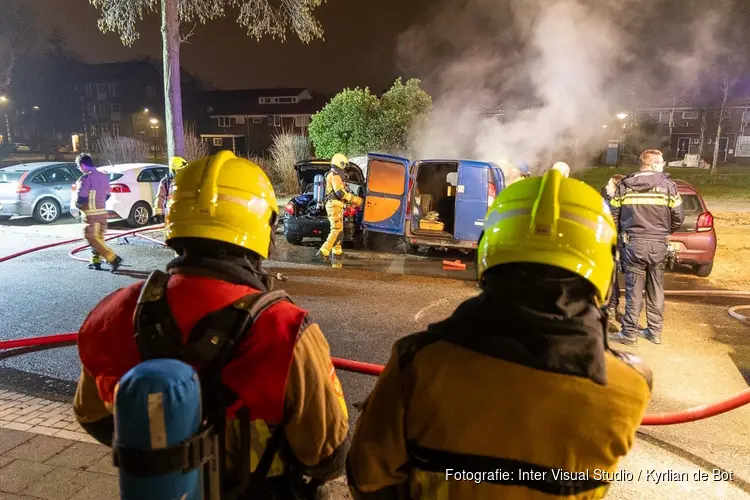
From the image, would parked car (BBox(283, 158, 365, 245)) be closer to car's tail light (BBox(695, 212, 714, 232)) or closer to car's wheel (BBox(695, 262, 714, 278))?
car's tail light (BBox(695, 212, 714, 232))

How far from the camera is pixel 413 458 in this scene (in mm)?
1422

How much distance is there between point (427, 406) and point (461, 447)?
0.43 ft

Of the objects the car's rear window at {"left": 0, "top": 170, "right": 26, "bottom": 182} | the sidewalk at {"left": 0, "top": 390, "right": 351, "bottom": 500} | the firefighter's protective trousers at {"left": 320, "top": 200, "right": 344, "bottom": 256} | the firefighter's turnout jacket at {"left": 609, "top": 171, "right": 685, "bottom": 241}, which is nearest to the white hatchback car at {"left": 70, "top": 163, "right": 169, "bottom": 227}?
the car's rear window at {"left": 0, "top": 170, "right": 26, "bottom": 182}

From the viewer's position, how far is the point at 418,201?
1063cm

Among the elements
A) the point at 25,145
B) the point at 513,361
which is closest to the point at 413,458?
the point at 513,361

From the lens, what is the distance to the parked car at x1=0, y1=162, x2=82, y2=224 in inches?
505

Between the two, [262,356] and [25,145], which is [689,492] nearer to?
[262,356]

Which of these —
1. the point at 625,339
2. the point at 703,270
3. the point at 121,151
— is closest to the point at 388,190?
the point at 625,339

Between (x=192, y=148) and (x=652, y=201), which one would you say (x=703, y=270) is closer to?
(x=652, y=201)

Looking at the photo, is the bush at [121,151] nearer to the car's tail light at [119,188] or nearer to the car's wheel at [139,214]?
the car's wheel at [139,214]

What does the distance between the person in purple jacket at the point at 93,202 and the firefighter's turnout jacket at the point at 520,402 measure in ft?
26.5

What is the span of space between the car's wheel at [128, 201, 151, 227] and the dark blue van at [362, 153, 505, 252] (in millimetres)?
6200

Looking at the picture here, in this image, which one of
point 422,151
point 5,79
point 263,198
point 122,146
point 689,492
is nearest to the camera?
point 263,198

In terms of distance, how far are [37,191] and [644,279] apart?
13.7 metres
